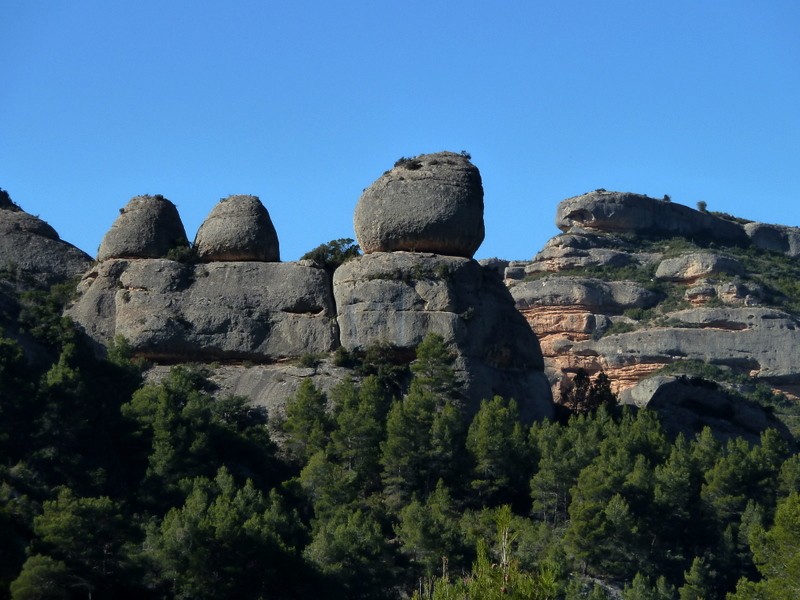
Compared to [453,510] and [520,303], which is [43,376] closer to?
[453,510]

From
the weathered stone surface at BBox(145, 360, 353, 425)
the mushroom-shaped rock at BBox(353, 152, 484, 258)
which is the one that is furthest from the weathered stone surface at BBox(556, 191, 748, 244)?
the weathered stone surface at BBox(145, 360, 353, 425)

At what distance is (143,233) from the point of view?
57.5m

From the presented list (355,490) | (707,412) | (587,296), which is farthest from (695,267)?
(355,490)

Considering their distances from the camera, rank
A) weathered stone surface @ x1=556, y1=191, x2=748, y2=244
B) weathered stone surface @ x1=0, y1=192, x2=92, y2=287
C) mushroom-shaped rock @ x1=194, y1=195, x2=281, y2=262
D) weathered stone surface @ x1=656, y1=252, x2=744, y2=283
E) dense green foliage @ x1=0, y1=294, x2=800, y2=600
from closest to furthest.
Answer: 1. dense green foliage @ x1=0, y1=294, x2=800, y2=600
2. mushroom-shaped rock @ x1=194, y1=195, x2=281, y2=262
3. weathered stone surface @ x1=0, y1=192, x2=92, y2=287
4. weathered stone surface @ x1=656, y1=252, x2=744, y2=283
5. weathered stone surface @ x1=556, y1=191, x2=748, y2=244

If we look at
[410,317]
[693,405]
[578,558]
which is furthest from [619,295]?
[578,558]

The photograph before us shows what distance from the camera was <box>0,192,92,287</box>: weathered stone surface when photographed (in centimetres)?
5781

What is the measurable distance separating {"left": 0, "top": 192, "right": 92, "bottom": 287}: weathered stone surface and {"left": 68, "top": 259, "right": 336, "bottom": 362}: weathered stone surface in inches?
91.5

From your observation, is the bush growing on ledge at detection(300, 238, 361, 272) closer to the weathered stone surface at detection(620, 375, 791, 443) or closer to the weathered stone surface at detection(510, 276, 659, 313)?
the weathered stone surface at detection(620, 375, 791, 443)

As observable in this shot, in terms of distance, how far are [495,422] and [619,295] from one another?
160ft

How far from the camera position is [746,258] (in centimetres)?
10706

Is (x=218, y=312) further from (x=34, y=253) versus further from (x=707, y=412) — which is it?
(x=707, y=412)

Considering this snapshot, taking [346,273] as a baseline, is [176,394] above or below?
below

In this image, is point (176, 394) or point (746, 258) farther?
point (746, 258)

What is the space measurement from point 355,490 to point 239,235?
32.3 feet
